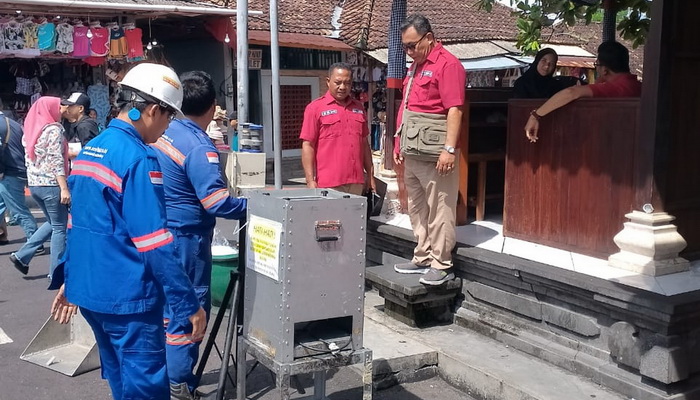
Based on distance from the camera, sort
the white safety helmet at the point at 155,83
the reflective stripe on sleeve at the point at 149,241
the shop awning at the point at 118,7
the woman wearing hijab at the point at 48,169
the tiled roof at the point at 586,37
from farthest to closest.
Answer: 1. the tiled roof at the point at 586,37
2. the shop awning at the point at 118,7
3. the woman wearing hijab at the point at 48,169
4. the white safety helmet at the point at 155,83
5. the reflective stripe on sleeve at the point at 149,241

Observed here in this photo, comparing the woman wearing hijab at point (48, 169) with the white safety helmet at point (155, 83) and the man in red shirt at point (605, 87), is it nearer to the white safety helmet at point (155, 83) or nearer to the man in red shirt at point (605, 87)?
the white safety helmet at point (155, 83)

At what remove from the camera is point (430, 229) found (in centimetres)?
520

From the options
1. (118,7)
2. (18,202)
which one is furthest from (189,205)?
(118,7)

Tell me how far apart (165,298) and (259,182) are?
201 cm

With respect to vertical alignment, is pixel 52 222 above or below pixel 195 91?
below

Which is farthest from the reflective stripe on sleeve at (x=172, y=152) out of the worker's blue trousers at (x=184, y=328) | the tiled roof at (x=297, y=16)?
the tiled roof at (x=297, y=16)

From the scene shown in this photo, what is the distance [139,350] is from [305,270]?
84 centimetres

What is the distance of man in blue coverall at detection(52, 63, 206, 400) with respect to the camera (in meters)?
2.98

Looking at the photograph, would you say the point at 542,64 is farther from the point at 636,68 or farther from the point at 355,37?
the point at 636,68

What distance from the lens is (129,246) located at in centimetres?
302

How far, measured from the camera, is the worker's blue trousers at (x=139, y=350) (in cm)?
303

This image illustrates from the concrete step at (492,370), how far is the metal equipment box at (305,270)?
1255 mm

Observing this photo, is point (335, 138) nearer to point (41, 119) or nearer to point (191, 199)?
point (191, 199)

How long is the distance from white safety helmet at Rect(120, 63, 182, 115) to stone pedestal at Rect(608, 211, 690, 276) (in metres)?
2.98
